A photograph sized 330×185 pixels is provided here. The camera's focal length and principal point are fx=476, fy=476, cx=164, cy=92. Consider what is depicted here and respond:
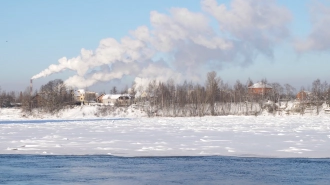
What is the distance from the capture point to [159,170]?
538 inches

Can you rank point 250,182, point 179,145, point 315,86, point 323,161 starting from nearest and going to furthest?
point 250,182, point 323,161, point 179,145, point 315,86

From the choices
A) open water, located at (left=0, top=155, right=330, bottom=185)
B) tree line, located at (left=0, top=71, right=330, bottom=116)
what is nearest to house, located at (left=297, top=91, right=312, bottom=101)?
tree line, located at (left=0, top=71, right=330, bottom=116)

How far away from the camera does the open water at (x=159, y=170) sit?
1201cm

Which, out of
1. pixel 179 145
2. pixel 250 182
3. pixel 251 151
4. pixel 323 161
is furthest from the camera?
pixel 179 145

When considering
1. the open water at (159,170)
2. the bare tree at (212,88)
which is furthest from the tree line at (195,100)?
the open water at (159,170)

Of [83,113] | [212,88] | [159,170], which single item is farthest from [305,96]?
[159,170]

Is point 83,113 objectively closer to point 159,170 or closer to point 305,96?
point 305,96

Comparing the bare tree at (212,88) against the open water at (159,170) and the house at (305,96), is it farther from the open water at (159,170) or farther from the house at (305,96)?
the open water at (159,170)

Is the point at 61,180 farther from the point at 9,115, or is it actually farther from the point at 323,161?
the point at 9,115

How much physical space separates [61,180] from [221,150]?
8124mm

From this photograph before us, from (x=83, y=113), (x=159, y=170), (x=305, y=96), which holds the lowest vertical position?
(x=159, y=170)

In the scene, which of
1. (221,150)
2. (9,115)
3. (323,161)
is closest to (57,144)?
(221,150)

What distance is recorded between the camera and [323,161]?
51.1 ft

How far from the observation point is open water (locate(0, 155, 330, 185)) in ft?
39.4
